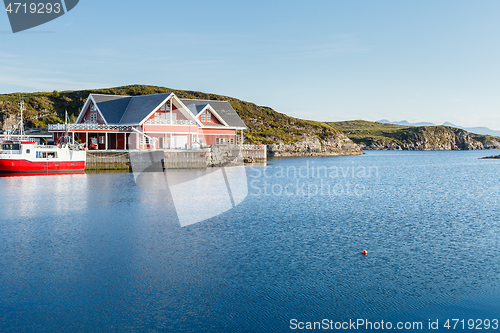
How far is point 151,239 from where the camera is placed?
22.4 m

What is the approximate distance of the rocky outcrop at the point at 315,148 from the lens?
120m

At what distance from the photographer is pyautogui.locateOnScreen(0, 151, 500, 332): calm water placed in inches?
537

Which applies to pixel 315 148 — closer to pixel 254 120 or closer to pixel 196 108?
pixel 254 120

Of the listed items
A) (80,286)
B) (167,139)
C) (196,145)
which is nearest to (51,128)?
(167,139)

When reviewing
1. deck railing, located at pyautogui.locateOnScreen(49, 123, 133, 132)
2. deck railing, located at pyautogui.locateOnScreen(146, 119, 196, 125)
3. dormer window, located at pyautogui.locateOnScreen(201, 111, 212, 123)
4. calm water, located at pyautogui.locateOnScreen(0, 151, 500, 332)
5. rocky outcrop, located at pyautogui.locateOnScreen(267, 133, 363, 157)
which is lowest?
calm water, located at pyautogui.locateOnScreen(0, 151, 500, 332)

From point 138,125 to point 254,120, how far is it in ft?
261

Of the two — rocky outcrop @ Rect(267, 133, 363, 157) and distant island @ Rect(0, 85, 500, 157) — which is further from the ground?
distant island @ Rect(0, 85, 500, 157)

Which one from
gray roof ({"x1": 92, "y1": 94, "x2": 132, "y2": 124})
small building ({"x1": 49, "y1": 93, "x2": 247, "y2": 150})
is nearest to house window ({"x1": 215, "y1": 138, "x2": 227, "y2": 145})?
small building ({"x1": 49, "y1": 93, "x2": 247, "y2": 150})

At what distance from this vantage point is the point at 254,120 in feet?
461

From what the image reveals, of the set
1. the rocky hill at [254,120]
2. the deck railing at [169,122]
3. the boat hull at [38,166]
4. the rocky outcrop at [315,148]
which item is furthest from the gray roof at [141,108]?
the rocky outcrop at [315,148]

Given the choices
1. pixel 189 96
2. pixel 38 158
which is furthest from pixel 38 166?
pixel 189 96

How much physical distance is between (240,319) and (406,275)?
755 cm

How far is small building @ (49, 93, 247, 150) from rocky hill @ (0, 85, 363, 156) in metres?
42.8

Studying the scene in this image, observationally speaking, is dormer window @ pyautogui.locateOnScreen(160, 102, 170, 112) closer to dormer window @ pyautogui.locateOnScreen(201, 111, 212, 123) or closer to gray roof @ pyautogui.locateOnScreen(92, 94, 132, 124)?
gray roof @ pyautogui.locateOnScreen(92, 94, 132, 124)
